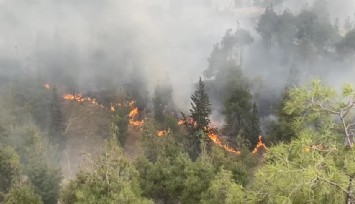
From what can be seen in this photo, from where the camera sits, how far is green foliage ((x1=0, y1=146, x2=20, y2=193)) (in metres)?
58.5

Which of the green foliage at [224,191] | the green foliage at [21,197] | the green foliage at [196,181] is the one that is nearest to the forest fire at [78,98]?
the green foliage at [21,197]

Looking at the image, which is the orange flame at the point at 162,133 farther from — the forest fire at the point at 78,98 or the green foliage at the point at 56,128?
the forest fire at the point at 78,98

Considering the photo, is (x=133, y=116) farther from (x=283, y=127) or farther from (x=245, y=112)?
(x=283, y=127)

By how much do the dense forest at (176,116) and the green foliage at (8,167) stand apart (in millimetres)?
162

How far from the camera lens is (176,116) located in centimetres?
10169

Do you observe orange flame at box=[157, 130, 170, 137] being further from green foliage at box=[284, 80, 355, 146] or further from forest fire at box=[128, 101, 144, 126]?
green foliage at box=[284, 80, 355, 146]

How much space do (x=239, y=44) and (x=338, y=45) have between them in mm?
25892

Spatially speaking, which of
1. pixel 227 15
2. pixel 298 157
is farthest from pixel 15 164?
pixel 227 15

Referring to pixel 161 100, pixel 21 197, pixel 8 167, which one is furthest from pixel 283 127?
pixel 161 100

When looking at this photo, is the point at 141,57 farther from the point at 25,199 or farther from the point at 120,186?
the point at 120,186

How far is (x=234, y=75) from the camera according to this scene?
Answer: 91.6 meters

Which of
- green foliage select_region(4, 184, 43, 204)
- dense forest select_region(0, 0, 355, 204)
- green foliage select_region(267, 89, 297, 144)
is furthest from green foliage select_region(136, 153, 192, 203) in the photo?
green foliage select_region(267, 89, 297, 144)

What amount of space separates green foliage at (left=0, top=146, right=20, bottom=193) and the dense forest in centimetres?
16

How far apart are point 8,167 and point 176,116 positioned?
48.8 meters
